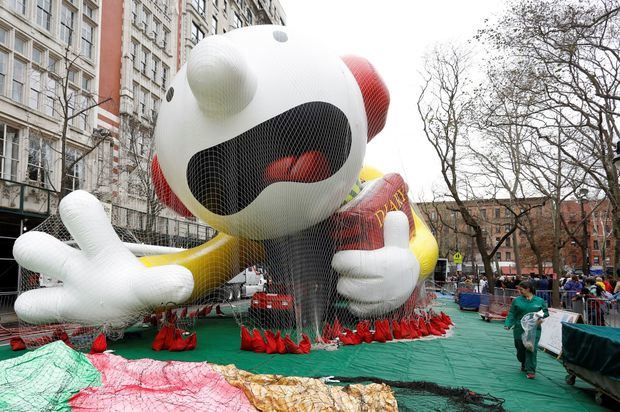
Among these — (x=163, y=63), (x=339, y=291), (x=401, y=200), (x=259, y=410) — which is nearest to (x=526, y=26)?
(x=401, y=200)

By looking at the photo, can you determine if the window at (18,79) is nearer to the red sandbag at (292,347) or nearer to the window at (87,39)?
the window at (87,39)

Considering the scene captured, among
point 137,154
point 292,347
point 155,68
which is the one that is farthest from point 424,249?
point 155,68

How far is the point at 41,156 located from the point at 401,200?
14.6 m

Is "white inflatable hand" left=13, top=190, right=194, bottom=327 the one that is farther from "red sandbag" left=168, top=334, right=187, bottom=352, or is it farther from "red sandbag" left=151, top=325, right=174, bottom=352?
"red sandbag" left=168, top=334, right=187, bottom=352

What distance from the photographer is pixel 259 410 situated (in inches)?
173

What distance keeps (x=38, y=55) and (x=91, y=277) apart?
624 inches

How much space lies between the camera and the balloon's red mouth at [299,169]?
26.0 ft

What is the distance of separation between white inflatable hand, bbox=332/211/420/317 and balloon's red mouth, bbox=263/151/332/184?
1.58 meters

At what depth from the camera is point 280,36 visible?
8.23 meters

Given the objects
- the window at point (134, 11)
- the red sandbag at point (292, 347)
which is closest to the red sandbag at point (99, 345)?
the red sandbag at point (292, 347)

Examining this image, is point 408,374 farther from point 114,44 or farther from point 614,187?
point 114,44

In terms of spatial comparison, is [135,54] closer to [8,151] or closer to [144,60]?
[144,60]

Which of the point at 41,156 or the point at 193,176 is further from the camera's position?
the point at 41,156

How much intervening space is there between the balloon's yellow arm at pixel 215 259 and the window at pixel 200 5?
28098 millimetres
